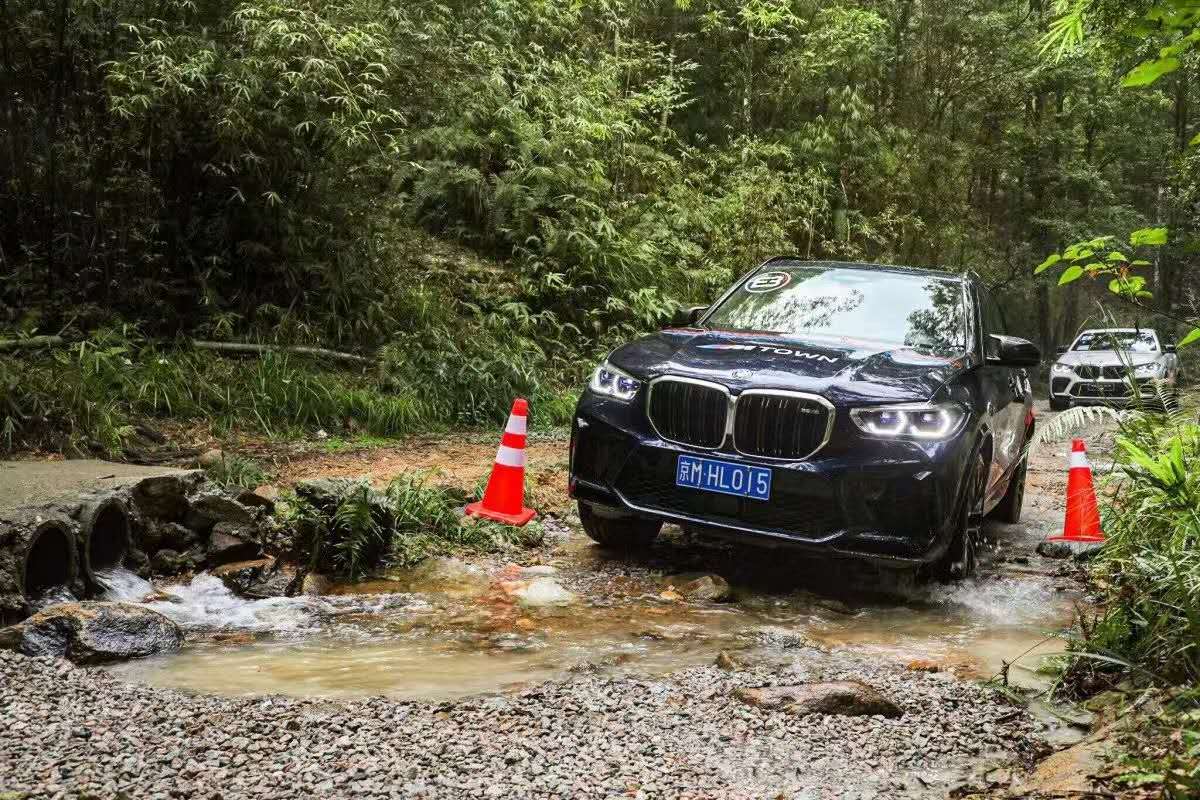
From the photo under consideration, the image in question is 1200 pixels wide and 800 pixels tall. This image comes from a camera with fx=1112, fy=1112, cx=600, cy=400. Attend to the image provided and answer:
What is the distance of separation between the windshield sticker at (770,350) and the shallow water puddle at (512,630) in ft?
3.97

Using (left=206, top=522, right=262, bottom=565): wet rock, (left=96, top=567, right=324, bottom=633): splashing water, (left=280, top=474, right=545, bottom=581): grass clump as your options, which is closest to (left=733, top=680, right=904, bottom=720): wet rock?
(left=96, top=567, right=324, bottom=633): splashing water

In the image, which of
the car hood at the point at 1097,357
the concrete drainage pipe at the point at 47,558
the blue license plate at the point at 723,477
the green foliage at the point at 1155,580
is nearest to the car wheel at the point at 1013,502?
the green foliage at the point at 1155,580

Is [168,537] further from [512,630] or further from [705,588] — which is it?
[705,588]

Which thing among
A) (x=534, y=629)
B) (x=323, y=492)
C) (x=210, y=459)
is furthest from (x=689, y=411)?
(x=210, y=459)

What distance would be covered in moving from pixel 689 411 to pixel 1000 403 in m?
2.17

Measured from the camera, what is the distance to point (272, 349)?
415 inches

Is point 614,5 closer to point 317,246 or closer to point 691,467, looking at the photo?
point 317,246

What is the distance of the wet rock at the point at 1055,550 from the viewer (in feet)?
22.7

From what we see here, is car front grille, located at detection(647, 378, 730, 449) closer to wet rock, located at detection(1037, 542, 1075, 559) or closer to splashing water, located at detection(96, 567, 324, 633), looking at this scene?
splashing water, located at detection(96, 567, 324, 633)

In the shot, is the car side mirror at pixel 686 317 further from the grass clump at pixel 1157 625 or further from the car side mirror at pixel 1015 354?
the grass clump at pixel 1157 625

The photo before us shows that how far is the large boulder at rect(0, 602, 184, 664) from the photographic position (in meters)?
4.05

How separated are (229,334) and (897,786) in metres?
8.64

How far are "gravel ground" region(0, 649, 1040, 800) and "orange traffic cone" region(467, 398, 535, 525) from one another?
282cm

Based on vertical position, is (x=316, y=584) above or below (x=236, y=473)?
below
